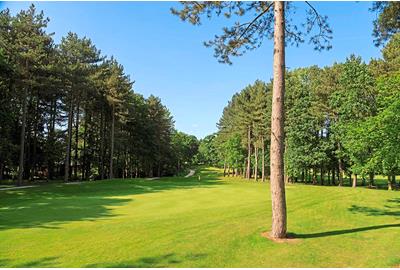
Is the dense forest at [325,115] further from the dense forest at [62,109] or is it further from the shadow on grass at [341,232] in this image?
the dense forest at [62,109]

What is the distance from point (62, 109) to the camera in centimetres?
4975

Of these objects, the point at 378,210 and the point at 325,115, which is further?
the point at 325,115

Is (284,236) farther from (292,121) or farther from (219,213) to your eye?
(292,121)

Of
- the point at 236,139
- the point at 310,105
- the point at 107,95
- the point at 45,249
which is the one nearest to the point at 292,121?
the point at 310,105

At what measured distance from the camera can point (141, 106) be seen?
66250 millimetres

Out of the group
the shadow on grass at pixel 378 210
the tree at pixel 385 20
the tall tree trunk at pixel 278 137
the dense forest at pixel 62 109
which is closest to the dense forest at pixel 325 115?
the shadow on grass at pixel 378 210

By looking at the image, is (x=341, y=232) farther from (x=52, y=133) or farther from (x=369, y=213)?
(x=52, y=133)

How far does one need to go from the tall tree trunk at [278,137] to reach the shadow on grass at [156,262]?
3010 mm

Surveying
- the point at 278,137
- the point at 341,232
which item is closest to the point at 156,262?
the point at 278,137

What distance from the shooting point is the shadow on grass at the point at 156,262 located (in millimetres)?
8273

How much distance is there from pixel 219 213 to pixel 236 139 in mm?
53239

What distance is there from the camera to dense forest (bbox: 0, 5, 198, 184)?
115 ft

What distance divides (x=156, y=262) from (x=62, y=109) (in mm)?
46114

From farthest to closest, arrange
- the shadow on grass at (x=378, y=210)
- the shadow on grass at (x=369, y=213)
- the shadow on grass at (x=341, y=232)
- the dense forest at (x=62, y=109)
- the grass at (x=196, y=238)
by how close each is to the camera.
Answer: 1. the dense forest at (x=62, y=109)
2. the shadow on grass at (x=378, y=210)
3. the shadow on grass at (x=369, y=213)
4. the shadow on grass at (x=341, y=232)
5. the grass at (x=196, y=238)
